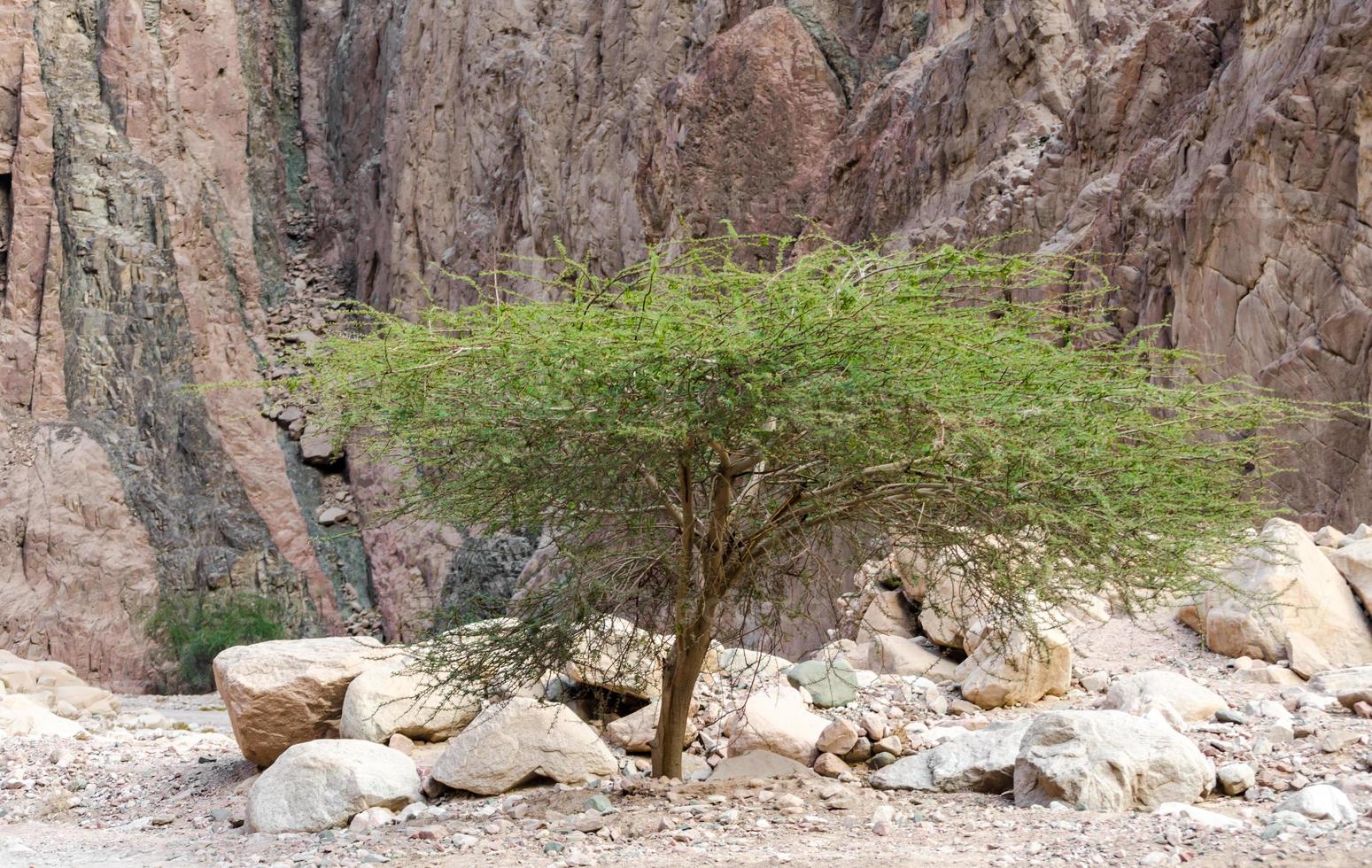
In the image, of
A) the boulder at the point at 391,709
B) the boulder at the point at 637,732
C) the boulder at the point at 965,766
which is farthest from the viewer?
the boulder at the point at 391,709

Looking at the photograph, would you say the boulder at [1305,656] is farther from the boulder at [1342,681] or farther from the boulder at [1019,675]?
the boulder at [1019,675]

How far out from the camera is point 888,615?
12914 millimetres

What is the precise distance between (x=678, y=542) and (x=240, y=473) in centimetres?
3046

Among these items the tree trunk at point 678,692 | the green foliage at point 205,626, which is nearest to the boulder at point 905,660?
the tree trunk at point 678,692

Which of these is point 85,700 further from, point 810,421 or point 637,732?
point 810,421

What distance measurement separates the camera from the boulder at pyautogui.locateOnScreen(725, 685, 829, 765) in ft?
31.4

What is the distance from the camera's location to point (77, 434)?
34.4m

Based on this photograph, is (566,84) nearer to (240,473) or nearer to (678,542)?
(240,473)

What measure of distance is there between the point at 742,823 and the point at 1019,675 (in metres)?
4.04


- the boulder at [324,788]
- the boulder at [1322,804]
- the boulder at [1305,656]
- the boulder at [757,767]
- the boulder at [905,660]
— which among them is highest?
the boulder at [1322,804]

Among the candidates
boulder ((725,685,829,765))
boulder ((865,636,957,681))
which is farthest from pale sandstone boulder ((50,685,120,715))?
boulder ((725,685,829,765))

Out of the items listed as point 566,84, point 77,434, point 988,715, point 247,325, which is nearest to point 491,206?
point 566,84

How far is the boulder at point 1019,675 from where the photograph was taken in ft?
34.6

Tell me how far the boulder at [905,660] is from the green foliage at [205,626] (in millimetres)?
22996
